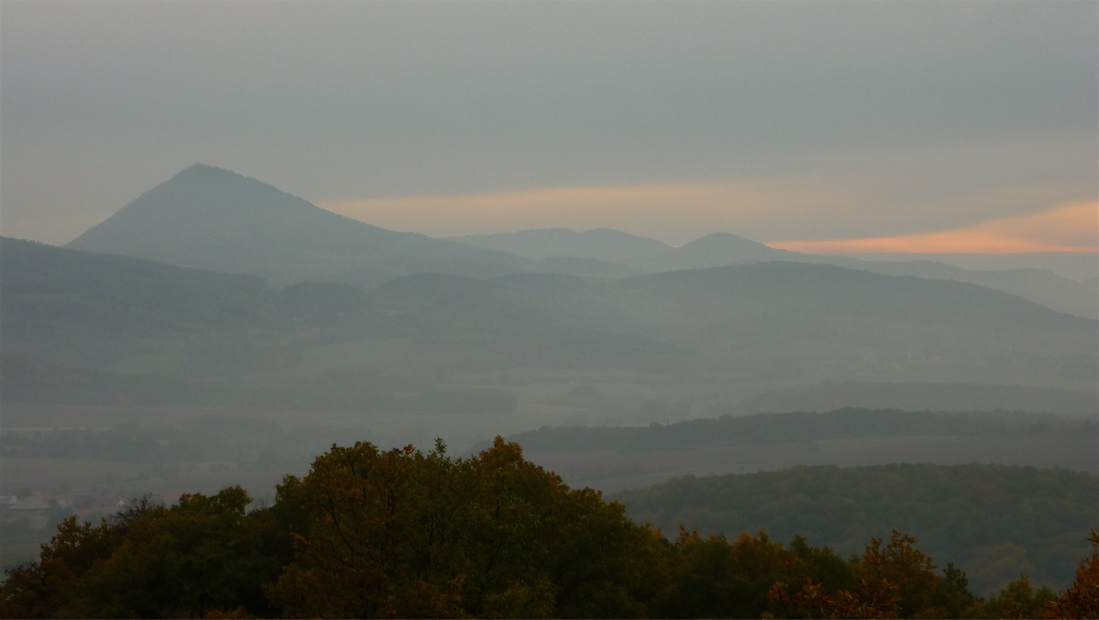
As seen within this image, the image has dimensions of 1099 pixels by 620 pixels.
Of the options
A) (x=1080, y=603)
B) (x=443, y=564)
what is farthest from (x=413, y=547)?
(x=1080, y=603)

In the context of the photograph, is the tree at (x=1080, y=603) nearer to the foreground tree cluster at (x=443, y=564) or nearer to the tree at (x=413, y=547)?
the foreground tree cluster at (x=443, y=564)

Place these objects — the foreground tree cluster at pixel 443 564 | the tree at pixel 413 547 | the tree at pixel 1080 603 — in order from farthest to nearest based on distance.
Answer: the foreground tree cluster at pixel 443 564, the tree at pixel 413 547, the tree at pixel 1080 603

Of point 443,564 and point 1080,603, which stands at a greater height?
point 1080,603

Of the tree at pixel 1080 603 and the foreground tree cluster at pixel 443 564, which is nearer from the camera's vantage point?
the tree at pixel 1080 603

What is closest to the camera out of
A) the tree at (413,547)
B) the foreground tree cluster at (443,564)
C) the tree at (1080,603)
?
the tree at (1080,603)

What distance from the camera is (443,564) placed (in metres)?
34.0

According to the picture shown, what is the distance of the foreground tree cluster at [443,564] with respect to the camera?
106ft

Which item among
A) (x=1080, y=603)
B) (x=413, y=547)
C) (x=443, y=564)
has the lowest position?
(x=443, y=564)

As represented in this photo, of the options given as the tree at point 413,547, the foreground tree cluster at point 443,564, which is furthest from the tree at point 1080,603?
the tree at point 413,547

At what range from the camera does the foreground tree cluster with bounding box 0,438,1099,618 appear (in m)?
32.3

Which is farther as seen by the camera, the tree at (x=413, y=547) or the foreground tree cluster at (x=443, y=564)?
the foreground tree cluster at (x=443, y=564)

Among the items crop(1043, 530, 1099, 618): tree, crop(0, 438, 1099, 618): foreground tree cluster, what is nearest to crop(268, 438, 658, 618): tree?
crop(0, 438, 1099, 618): foreground tree cluster

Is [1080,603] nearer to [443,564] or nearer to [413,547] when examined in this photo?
[443,564]

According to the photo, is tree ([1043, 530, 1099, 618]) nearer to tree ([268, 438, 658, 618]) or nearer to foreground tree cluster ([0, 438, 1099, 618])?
foreground tree cluster ([0, 438, 1099, 618])
